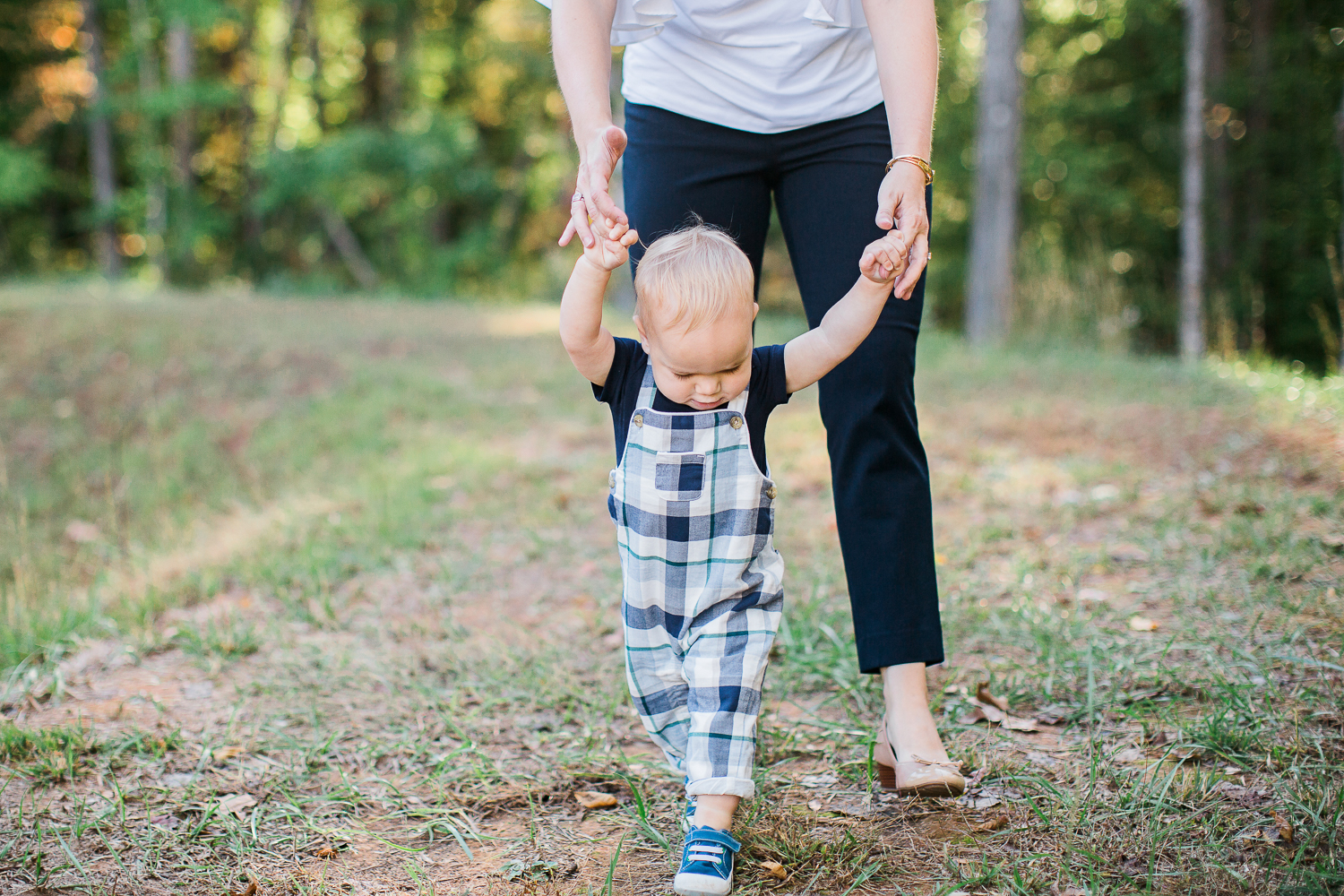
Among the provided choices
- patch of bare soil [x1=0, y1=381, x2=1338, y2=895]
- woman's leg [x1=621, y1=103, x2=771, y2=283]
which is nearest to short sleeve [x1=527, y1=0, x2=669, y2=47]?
woman's leg [x1=621, y1=103, x2=771, y2=283]

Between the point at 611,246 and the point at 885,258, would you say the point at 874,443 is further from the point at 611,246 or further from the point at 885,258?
the point at 611,246

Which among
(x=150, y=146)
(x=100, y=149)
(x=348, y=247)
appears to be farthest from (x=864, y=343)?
(x=100, y=149)

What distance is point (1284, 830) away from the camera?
1.50 m

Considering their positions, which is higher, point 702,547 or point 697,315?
point 697,315

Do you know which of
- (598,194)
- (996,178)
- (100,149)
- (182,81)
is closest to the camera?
(598,194)

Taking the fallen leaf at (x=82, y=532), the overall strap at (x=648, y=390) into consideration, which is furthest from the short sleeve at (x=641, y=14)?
the fallen leaf at (x=82, y=532)

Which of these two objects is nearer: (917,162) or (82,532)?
(917,162)

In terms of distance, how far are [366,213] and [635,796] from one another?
53.7 ft

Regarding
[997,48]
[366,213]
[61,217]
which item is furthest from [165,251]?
[997,48]

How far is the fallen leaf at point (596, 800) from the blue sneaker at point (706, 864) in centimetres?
31

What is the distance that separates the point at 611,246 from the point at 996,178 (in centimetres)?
793

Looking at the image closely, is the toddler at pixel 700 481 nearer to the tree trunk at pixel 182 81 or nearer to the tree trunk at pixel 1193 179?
the tree trunk at pixel 1193 179

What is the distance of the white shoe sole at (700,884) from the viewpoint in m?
1.46

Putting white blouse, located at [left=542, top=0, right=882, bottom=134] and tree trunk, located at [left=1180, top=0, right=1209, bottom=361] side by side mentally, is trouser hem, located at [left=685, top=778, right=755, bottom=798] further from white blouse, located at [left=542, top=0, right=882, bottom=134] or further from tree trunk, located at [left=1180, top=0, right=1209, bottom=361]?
tree trunk, located at [left=1180, top=0, right=1209, bottom=361]
